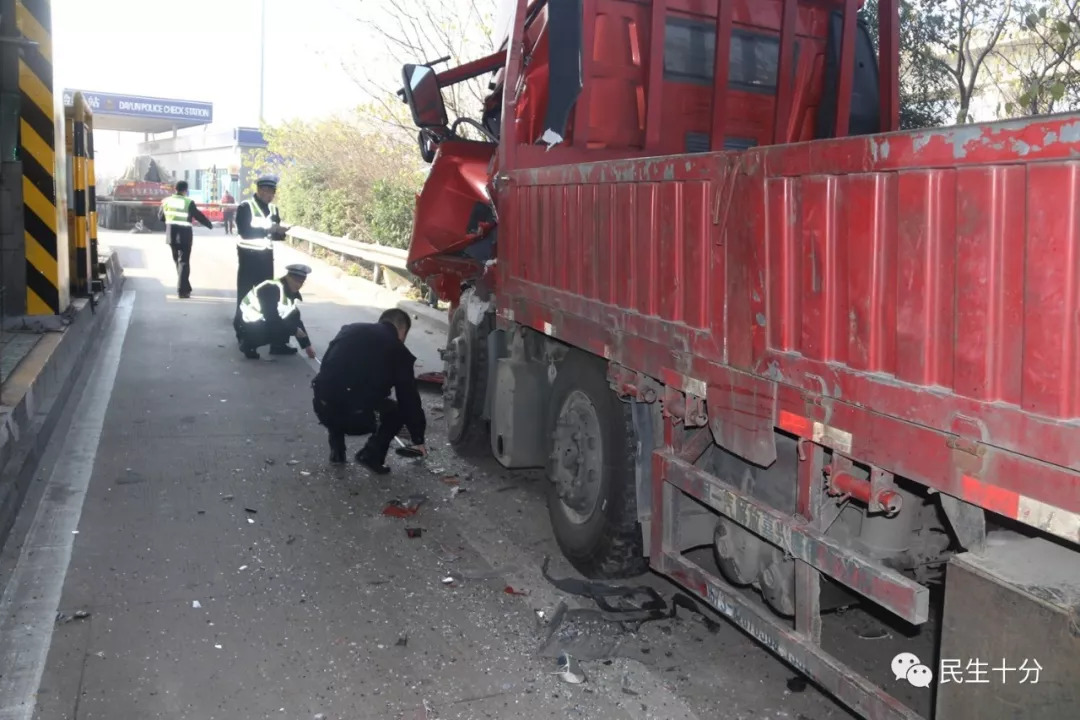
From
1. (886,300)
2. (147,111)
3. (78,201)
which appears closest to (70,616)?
(886,300)

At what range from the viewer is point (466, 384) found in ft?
23.0

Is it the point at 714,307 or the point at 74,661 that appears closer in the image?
the point at 714,307

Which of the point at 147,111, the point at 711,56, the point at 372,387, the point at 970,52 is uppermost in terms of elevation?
the point at 147,111

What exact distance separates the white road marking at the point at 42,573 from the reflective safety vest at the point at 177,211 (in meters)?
7.69

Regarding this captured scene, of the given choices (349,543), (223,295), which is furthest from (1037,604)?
(223,295)

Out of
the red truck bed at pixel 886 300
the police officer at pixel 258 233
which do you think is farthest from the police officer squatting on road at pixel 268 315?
the red truck bed at pixel 886 300

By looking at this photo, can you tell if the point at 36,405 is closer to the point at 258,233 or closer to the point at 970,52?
the point at 258,233

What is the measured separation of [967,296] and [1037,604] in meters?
0.72

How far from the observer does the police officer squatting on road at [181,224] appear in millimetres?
15688

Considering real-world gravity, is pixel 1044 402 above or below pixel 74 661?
above

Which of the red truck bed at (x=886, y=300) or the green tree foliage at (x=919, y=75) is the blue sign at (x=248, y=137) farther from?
the red truck bed at (x=886, y=300)

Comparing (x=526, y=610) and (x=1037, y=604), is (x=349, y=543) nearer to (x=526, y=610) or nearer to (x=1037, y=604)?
(x=526, y=610)

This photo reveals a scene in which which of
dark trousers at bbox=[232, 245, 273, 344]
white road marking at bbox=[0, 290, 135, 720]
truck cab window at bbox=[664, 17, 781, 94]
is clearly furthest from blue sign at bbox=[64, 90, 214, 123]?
truck cab window at bbox=[664, 17, 781, 94]

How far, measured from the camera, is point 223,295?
16.7 meters
